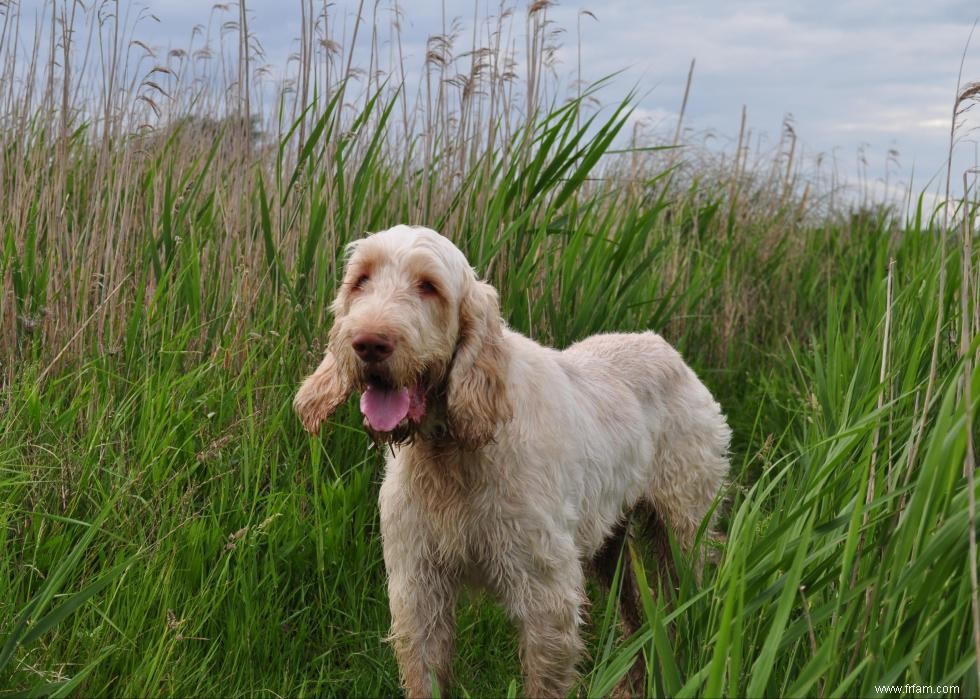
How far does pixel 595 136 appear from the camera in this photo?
509 cm

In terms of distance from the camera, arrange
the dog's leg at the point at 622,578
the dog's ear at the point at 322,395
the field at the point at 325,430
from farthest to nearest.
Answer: the dog's leg at the point at 622,578 < the dog's ear at the point at 322,395 < the field at the point at 325,430

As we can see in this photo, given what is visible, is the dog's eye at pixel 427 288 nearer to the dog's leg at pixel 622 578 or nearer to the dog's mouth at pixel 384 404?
the dog's mouth at pixel 384 404

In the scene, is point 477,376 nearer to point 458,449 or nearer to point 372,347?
point 458,449

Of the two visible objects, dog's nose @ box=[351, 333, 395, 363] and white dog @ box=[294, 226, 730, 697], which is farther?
white dog @ box=[294, 226, 730, 697]

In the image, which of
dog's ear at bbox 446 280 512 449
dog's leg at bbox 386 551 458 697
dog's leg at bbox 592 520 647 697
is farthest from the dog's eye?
dog's leg at bbox 592 520 647 697

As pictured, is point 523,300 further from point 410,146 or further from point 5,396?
point 5,396

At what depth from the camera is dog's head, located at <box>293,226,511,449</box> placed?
9.46 feet

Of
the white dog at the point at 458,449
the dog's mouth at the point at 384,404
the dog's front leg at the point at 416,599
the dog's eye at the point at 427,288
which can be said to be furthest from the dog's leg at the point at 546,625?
the dog's eye at the point at 427,288

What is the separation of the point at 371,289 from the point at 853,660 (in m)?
1.64

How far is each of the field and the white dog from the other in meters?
0.39

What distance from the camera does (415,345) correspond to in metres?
2.93

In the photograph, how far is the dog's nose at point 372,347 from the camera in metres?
2.80

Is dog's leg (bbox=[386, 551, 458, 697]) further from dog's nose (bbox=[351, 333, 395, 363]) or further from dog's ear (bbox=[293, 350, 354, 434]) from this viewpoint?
dog's nose (bbox=[351, 333, 395, 363])

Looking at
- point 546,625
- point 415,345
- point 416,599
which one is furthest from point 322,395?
point 546,625
